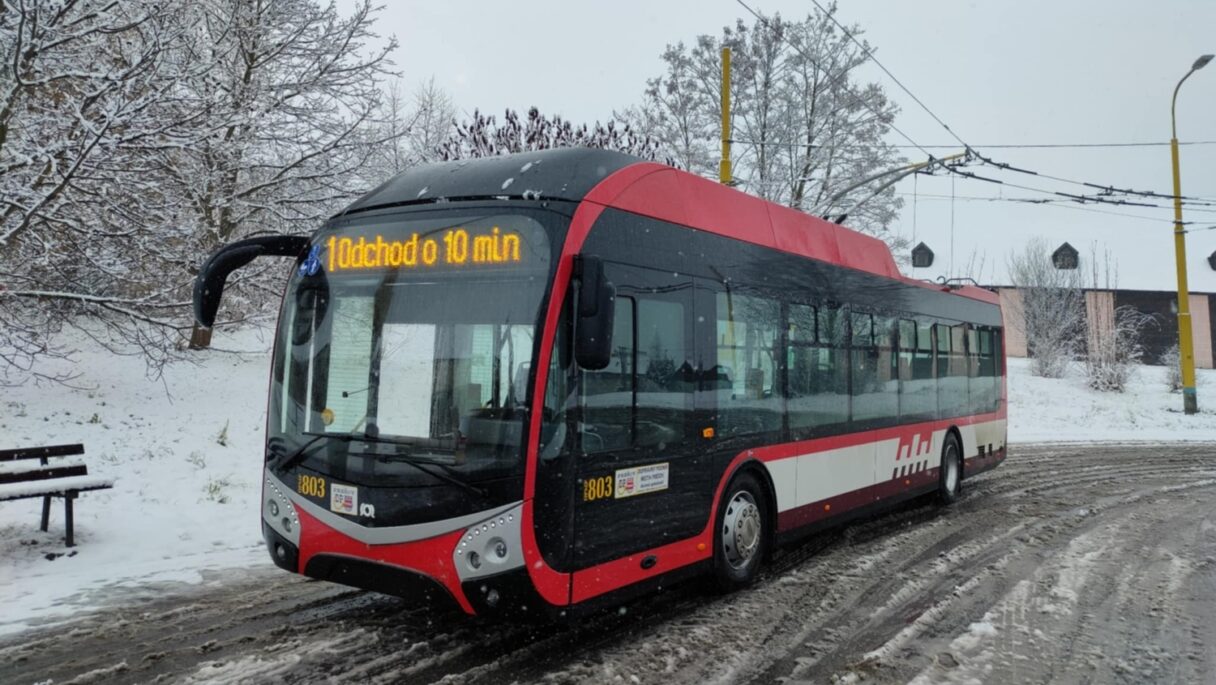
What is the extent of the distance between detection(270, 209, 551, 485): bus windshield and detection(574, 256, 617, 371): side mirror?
322mm

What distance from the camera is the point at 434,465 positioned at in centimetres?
459

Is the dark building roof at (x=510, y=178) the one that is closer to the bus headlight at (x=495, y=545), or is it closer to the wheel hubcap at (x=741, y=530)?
the bus headlight at (x=495, y=545)

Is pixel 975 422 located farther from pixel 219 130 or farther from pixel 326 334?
pixel 219 130

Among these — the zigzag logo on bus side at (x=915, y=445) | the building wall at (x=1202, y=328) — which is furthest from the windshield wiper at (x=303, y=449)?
the building wall at (x=1202, y=328)

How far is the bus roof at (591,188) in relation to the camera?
5.08m

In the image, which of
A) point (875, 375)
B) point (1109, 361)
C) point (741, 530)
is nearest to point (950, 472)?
point (875, 375)

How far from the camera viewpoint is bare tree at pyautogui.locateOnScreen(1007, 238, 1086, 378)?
42188mm

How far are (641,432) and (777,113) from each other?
20385mm

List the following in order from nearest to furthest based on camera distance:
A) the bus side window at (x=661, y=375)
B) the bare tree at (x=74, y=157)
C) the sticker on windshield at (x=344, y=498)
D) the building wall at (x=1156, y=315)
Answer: the sticker on windshield at (x=344, y=498) → the bus side window at (x=661, y=375) → the bare tree at (x=74, y=157) → the building wall at (x=1156, y=315)

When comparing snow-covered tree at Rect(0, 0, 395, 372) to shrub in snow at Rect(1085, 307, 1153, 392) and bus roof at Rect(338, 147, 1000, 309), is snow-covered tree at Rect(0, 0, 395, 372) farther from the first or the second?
shrub in snow at Rect(1085, 307, 1153, 392)

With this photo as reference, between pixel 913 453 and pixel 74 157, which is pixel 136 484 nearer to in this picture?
pixel 74 157

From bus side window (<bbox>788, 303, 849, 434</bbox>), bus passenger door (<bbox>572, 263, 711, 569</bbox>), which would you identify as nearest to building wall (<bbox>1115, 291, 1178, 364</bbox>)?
bus side window (<bbox>788, 303, 849, 434</bbox>)

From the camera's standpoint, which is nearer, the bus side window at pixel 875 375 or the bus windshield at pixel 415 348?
the bus windshield at pixel 415 348

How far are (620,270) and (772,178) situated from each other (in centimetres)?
1898
